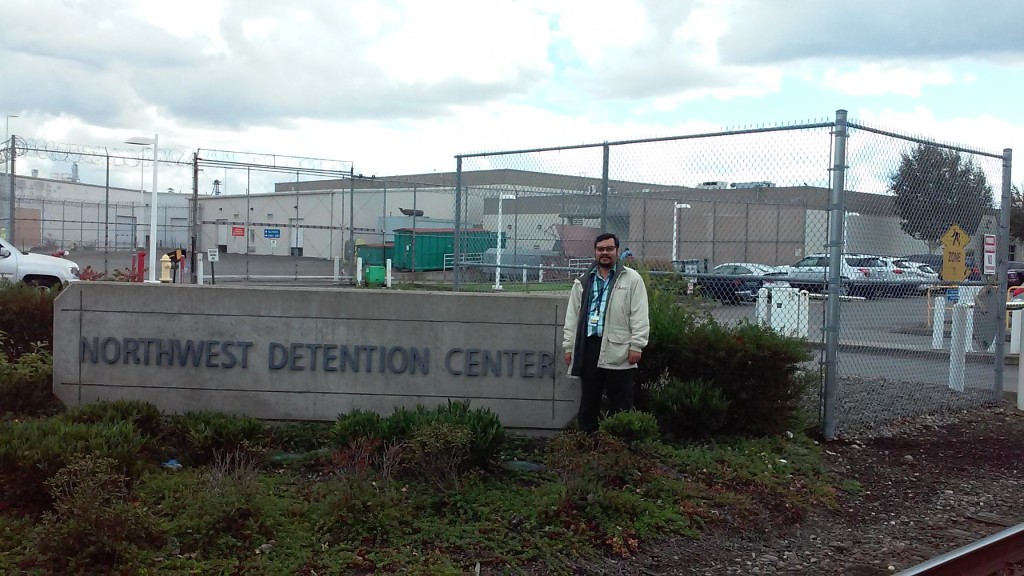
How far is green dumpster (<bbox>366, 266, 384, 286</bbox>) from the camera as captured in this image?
29362 mm

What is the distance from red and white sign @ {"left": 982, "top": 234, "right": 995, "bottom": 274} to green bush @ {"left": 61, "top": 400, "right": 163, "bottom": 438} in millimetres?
8617

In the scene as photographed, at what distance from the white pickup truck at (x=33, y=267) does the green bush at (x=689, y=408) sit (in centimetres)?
1544

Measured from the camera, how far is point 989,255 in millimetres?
10859

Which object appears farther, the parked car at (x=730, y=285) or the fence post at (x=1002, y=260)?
the fence post at (x=1002, y=260)

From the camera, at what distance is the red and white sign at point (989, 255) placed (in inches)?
427

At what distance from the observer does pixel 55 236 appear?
50.1 m

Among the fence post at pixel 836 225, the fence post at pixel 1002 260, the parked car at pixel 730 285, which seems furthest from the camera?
the fence post at pixel 1002 260

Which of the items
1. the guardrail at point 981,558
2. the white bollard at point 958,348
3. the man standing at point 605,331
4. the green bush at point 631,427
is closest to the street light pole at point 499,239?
the man standing at point 605,331

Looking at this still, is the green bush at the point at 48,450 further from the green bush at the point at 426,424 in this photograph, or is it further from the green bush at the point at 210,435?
the green bush at the point at 426,424

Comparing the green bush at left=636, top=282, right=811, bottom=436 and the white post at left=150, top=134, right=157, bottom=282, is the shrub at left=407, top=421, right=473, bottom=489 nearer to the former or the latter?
the green bush at left=636, top=282, right=811, bottom=436

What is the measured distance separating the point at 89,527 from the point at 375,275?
24.5 m

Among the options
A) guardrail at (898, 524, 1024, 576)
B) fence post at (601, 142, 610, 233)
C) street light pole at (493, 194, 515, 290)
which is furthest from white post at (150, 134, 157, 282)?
guardrail at (898, 524, 1024, 576)

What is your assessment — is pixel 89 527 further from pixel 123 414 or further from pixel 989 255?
pixel 989 255

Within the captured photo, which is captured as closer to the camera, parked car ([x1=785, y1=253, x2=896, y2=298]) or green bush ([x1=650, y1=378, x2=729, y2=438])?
green bush ([x1=650, y1=378, x2=729, y2=438])
